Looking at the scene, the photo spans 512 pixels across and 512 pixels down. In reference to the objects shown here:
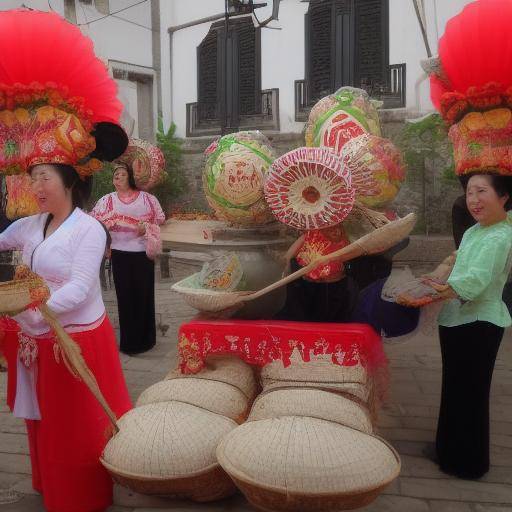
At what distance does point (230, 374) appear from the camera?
101 inches

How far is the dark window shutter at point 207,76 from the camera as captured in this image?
39.4ft

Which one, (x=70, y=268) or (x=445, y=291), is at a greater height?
(x=70, y=268)

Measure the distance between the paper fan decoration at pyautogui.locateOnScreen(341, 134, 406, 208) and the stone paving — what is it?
27.8 inches

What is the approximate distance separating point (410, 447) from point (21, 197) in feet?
7.46

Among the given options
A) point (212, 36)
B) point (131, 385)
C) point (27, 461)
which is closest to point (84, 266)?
point (27, 461)

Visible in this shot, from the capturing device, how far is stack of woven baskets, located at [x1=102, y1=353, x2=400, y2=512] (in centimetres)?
186

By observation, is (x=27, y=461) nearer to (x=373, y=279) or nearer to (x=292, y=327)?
(x=292, y=327)

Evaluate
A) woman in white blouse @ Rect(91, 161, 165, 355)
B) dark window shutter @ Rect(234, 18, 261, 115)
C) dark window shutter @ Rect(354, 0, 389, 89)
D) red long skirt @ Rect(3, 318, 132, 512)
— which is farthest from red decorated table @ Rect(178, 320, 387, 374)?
dark window shutter @ Rect(234, 18, 261, 115)

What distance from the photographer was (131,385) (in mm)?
4230

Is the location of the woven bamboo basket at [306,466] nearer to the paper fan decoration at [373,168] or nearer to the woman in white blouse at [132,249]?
the paper fan decoration at [373,168]

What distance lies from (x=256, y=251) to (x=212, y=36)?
32.7 ft

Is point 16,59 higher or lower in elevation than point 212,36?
lower

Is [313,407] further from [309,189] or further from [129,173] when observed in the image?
[129,173]

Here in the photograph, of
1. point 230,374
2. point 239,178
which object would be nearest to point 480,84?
point 239,178
